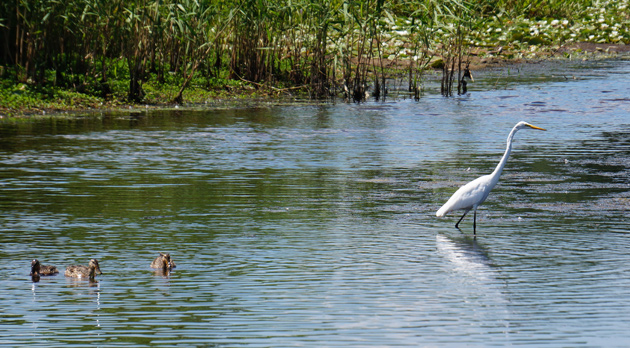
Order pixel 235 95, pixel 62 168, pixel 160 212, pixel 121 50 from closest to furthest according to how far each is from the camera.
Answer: pixel 160 212, pixel 62 168, pixel 121 50, pixel 235 95

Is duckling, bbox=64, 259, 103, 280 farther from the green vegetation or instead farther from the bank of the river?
the bank of the river

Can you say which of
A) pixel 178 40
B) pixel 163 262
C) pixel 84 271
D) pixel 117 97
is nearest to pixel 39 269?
pixel 84 271

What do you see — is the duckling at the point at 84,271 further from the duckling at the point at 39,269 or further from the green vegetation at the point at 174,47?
the green vegetation at the point at 174,47

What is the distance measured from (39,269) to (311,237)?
280 centimetres

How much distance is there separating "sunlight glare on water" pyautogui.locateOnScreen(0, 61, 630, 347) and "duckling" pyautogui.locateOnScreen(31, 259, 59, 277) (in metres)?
0.10

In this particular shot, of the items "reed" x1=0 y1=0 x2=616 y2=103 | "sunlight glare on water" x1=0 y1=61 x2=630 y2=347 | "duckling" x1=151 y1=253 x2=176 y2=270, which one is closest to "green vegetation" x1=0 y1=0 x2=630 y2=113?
"reed" x1=0 y1=0 x2=616 y2=103

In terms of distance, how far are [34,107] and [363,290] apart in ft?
50.6

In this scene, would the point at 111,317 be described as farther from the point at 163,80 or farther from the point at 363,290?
the point at 163,80

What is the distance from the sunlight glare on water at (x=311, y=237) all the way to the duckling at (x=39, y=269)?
10 cm

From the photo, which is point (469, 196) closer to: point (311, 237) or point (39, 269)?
point (311, 237)

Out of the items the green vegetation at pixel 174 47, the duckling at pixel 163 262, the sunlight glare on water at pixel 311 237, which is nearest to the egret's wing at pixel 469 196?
the sunlight glare on water at pixel 311 237

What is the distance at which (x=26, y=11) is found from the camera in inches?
851

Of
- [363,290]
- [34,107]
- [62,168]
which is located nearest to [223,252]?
[363,290]

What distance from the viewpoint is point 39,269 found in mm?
8031
